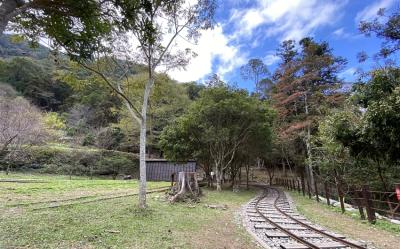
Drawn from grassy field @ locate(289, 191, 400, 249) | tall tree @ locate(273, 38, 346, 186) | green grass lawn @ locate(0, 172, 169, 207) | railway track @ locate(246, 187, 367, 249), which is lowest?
grassy field @ locate(289, 191, 400, 249)

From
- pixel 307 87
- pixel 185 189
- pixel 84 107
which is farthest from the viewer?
pixel 84 107

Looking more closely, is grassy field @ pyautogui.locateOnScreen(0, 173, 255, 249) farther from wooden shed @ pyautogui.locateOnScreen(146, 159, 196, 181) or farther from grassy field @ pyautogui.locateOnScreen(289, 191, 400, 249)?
wooden shed @ pyautogui.locateOnScreen(146, 159, 196, 181)

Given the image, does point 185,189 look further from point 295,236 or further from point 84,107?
point 84,107

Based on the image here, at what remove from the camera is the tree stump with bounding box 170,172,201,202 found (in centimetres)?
1243

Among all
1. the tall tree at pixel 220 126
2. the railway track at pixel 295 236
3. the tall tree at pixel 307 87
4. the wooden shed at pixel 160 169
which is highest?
the tall tree at pixel 307 87

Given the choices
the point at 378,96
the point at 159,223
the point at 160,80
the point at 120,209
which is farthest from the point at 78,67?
Answer: the point at 378,96

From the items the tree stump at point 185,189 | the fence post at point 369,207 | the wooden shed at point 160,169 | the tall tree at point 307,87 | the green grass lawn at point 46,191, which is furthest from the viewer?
the wooden shed at point 160,169

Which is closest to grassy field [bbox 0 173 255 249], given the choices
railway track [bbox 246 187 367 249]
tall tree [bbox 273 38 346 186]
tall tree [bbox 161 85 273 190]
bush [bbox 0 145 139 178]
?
railway track [bbox 246 187 367 249]

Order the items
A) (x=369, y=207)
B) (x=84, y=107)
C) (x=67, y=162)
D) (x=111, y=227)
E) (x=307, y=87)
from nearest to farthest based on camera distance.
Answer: (x=111, y=227) < (x=369, y=207) < (x=307, y=87) < (x=67, y=162) < (x=84, y=107)

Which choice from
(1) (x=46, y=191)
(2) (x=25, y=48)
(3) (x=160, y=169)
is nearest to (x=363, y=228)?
(1) (x=46, y=191)

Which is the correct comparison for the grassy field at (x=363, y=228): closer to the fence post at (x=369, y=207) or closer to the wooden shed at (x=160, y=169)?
the fence post at (x=369, y=207)

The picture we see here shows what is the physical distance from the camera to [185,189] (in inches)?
511

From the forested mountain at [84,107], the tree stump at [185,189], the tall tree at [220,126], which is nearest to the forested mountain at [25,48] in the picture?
the forested mountain at [84,107]

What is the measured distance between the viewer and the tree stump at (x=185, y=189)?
12430 mm
